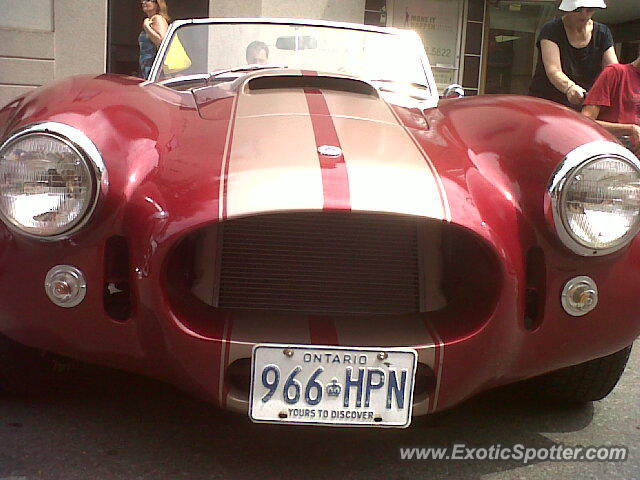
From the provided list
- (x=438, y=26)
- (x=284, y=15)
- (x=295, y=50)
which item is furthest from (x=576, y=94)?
(x=438, y=26)

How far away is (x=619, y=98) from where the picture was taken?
3607mm

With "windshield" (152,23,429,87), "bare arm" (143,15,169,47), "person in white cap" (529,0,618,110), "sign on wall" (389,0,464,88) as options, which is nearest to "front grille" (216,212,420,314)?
"windshield" (152,23,429,87)

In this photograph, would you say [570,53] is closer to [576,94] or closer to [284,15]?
[576,94]

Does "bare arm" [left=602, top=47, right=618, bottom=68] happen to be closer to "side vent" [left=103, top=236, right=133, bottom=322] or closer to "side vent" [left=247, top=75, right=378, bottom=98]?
"side vent" [left=247, top=75, right=378, bottom=98]

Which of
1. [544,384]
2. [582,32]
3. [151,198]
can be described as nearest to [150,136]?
[151,198]

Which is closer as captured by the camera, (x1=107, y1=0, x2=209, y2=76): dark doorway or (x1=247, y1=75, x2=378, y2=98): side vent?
(x1=247, y1=75, x2=378, y2=98): side vent

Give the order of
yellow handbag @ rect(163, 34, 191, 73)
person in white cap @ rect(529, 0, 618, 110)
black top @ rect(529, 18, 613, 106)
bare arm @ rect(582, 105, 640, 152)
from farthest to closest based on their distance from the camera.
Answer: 1. black top @ rect(529, 18, 613, 106)
2. person in white cap @ rect(529, 0, 618, 110)
3. bare arm @ rect(582, 105, 640, 152)
4. yellow handbag @ rect(163, 34, 191, 73)

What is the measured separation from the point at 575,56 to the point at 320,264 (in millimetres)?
2715

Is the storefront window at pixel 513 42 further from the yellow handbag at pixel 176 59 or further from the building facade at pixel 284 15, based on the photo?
the yellow handbag at pixel 176 59

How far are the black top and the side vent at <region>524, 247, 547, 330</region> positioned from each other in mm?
2454

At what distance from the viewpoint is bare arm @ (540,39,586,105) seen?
12.4 feet

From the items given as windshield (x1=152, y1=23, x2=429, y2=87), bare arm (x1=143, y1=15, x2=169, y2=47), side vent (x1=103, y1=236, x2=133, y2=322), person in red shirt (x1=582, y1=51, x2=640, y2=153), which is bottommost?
side vent (x1=103, y1=236, x2=133, y2=322)

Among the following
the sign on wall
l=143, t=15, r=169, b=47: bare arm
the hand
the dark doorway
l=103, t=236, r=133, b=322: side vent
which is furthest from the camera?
the sign on wall

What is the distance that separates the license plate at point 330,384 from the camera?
1.71 metres
